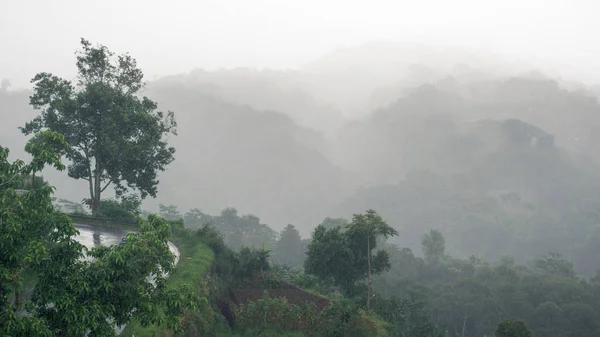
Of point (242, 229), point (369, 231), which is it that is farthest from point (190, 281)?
point (242, 229)

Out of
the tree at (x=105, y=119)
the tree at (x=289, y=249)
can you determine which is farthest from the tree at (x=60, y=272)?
the tree at (x=289, y=249)

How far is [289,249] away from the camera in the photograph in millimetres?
90312

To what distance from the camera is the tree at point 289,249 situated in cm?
8769

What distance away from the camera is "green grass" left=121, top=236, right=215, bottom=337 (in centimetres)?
1542

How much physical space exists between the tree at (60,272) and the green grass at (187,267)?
214 inches

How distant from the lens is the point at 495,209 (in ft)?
544

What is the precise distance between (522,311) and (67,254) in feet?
199

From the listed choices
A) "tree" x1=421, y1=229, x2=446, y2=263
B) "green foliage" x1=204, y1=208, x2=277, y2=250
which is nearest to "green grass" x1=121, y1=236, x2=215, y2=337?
"green foliage" x1=204, y1=208, x2=277, y2=250

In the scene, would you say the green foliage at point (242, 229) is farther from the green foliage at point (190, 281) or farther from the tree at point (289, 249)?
the green foliage at point (190, 281)

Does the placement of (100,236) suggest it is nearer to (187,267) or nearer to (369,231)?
(187,267)

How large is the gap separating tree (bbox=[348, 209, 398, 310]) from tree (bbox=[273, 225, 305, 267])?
51.8 meters

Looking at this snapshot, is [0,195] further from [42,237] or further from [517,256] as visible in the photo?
[517,256]

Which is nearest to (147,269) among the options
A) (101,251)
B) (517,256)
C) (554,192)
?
(101,251)

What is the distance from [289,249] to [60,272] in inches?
3228
